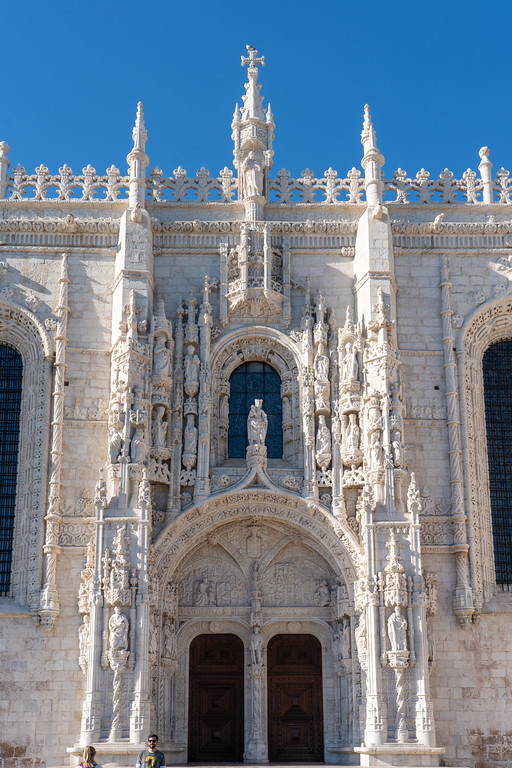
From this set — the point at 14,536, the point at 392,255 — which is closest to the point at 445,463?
the point at 392,255

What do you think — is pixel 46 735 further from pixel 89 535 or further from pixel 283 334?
pixel 283 334

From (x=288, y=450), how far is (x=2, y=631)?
6.54 metres

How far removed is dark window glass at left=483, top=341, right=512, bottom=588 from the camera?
21.5 m

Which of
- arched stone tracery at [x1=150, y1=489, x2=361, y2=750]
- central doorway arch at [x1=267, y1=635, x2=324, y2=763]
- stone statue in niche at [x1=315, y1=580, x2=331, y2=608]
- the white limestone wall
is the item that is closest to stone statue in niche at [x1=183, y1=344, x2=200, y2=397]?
arched stone tracery at [x1=150, y1=489, x2=361, y2=750]

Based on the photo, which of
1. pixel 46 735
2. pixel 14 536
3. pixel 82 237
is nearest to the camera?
pixel 46 735

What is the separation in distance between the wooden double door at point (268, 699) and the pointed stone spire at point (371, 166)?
9204 mm

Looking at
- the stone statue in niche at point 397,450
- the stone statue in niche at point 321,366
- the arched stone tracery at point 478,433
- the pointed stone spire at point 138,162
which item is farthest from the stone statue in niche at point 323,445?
the pointed stone spire at point 138,162

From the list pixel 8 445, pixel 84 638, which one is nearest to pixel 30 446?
pixel 8 445

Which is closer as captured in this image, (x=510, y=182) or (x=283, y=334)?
(x=283, y=334)

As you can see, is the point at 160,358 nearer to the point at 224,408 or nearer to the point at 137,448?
the point at 224,408

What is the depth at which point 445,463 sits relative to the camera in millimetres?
21312

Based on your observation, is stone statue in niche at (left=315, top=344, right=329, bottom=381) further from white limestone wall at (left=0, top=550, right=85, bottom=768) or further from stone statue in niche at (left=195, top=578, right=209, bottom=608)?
white limestone wall at (left=0, top=550, right=85, bottom=768)

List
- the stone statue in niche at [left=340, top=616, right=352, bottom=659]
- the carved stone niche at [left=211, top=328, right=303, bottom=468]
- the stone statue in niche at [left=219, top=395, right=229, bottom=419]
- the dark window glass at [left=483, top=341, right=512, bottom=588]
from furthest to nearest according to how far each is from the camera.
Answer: the stone statue in niche at [left=219, top=395, right=229, bottom=419], the dark window glass at [left=483, top=341, right=512, bottom=588], the carved stone niche at [left=211, top=328, right=303, bottom=468], the stone statue in niche at [left=340, top=616, right=352, bottom=659]

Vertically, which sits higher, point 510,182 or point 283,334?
point 510,182
